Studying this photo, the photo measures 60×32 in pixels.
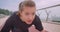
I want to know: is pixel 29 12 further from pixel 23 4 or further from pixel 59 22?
pixel 59 22

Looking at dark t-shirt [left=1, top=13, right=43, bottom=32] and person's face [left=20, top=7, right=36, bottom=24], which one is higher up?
person's face [left=20, top=7, right=36, bottom=24]

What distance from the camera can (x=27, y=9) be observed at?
762 mm

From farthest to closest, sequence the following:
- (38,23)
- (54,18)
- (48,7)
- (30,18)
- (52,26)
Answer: (48,7) < (54,18) < (52,26) < (38,23) < (30,18)

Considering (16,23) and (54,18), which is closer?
(16,23)

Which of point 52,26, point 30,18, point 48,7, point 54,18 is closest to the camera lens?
point 30,18

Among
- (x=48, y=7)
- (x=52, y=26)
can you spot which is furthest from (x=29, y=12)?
(x=48, y=7)

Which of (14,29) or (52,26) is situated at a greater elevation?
(14,29)

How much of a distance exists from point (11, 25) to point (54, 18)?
2.19ft

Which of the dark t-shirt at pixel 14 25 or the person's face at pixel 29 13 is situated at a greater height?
the person's face at pixel 29 13

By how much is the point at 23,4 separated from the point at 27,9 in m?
0.03

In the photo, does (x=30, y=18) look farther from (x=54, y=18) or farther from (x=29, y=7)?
(x=54, y=18)

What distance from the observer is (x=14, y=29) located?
84cm

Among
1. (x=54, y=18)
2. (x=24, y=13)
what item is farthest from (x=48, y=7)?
(x=24, y=13)

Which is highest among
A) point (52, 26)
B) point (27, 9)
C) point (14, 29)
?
point (27, 9)
